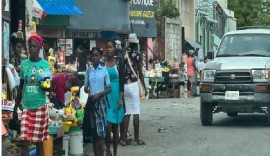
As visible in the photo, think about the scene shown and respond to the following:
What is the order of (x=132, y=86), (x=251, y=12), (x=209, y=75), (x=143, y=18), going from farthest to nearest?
(x=251, y=12)
(x=143, y=18)
(x=209, y=75)
(x=132, y=86)

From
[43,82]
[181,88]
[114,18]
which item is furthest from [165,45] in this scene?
[43,82]

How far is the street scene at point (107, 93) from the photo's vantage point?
9.93 meters

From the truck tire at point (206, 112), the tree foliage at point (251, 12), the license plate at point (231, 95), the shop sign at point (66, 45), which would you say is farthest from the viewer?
the tree foliage at point (251, 12)

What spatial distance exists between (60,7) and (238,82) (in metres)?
4.63

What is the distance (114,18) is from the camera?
755 inches

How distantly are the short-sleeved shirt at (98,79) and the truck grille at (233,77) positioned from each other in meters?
6.05

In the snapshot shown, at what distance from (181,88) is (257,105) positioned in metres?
15.1

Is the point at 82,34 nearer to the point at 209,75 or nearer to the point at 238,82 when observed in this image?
the point at 209,75

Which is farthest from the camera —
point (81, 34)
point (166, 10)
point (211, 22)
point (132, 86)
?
point (211, 22)

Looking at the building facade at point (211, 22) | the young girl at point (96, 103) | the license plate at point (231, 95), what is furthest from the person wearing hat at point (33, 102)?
the building facade at point (211, 22)

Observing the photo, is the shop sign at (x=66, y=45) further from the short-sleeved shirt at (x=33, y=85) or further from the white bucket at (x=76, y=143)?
the short-sleeved shirt at (x=33, y=85)

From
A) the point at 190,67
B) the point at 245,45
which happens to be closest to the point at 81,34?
the point at 245,45

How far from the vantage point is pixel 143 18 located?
123ft

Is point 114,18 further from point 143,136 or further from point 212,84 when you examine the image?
point 143,136
